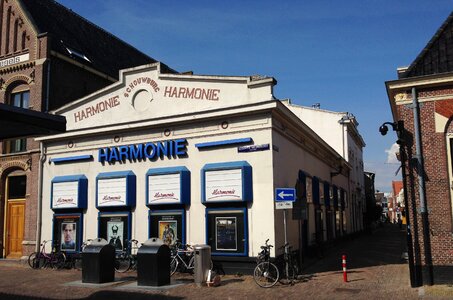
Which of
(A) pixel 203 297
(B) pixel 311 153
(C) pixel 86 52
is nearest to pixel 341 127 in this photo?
(B) pixel 311 153

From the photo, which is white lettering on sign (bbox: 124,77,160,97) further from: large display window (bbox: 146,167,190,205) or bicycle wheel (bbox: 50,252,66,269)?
bicycle wheel (bbox: 50,252,66,269)

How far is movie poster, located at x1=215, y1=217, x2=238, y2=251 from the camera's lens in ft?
49.2

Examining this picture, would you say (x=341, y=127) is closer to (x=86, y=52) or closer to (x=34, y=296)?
(x=86, y=52)

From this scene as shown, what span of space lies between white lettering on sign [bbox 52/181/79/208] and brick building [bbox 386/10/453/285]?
12.6m

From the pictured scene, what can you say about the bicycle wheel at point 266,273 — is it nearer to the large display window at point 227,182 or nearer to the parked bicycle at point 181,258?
the large display window at point 227,182

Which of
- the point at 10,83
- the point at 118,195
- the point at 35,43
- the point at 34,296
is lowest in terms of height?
the point at 34,296

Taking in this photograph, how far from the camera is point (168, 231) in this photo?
16.3 m

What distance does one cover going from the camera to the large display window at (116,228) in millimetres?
17188

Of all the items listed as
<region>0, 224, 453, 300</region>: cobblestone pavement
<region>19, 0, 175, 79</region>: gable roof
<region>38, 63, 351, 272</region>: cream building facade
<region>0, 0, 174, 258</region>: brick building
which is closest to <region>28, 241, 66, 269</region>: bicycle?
<region>38, 63, 351, 272</region>: cream building facade

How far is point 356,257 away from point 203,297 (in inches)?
426

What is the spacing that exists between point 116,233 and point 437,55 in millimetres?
12791

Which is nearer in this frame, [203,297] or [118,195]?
[203,297]

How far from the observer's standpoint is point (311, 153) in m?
21.4

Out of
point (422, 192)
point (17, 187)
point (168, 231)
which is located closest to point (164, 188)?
point (168, 231)
